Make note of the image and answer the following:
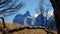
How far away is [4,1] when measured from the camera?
1266 centimetres

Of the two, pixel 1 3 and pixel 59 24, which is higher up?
pixel 1 3

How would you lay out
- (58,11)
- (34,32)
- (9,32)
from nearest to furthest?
1. (58,11)
2. (9,32)
3. (34,32)

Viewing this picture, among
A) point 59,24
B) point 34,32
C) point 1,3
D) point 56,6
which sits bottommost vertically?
point 34,32

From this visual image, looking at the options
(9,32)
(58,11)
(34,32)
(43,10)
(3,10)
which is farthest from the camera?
(43,10)

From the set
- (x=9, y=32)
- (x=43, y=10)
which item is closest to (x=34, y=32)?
(x=9, y=32)

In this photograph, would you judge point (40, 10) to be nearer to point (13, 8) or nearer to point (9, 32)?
point (13, 8)

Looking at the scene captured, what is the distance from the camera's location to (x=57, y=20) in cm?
134

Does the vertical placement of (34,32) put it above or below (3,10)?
below

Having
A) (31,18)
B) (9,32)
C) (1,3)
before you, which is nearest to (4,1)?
(1,3)

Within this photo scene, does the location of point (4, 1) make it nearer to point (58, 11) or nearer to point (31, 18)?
point (31, 18)

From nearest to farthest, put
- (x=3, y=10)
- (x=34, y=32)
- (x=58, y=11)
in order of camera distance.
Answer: (x=58, y=11), (x=34, y=32), (x=3, y=10)

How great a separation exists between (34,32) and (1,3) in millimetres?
7545

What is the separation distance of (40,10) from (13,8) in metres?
2.23

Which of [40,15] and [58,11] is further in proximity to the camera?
[40,15]
